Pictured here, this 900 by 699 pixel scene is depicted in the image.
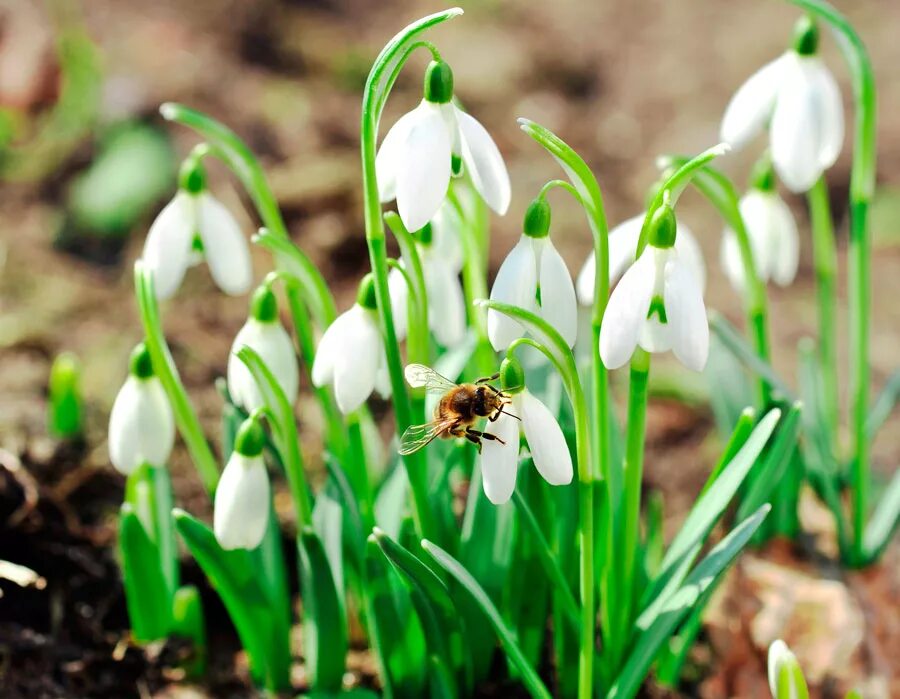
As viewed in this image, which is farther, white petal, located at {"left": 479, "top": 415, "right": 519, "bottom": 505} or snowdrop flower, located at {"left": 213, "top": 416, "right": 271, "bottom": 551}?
snowdrop flower, located at {"left": 213, "top": 416, "right": 271, "bottom": 551}

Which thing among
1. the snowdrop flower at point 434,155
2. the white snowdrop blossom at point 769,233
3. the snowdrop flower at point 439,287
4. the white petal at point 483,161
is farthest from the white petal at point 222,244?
the white snowdrop blossom at point 769,233

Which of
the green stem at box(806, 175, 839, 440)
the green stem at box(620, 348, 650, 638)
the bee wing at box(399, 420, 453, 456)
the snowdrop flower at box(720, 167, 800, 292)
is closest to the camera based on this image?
the bee wing at box(399, 420, 453, 456)

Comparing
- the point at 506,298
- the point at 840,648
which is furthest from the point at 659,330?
the point at 840,648

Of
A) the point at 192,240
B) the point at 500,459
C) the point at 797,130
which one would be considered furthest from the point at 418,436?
the point at 797,130

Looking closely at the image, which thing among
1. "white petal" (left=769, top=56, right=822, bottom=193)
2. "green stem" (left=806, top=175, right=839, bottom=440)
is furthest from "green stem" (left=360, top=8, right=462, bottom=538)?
"green stem" (left=806, top=175, right=839, bottom=440)

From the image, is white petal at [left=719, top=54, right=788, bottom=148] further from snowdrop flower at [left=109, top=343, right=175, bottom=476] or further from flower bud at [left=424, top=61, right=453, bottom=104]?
snowdrop flower at [left=109, top=343, right=175, bottom=476]

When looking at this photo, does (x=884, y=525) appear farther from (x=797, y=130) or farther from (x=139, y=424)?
(x=139, y=424)

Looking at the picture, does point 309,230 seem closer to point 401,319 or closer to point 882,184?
point 401,319

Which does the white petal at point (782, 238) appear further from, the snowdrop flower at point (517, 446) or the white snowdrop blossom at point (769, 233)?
the snowdrop flower at point (517, 446)
